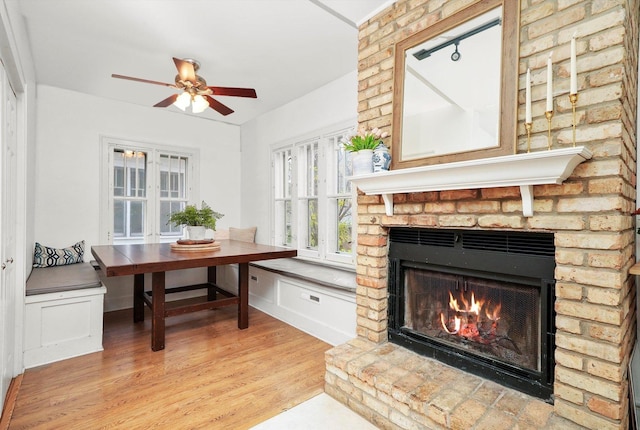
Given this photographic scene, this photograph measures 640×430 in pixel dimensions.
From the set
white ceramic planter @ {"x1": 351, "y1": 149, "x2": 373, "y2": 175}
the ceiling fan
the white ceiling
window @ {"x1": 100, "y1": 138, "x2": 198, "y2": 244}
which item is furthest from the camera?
window @ {"x1": 100, "y1": 138, "x2": 198, "y2": 244}

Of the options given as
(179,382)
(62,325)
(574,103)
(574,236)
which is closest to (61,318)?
(62,325)

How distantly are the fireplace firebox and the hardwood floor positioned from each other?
2.87ft

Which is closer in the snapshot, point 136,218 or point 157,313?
point 157,313

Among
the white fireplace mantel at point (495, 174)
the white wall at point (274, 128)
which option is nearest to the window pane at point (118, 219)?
the white wall at point (274, 128)

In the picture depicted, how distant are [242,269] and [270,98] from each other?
2.18 m

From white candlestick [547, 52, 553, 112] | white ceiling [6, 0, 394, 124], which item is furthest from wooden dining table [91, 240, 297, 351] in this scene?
white candlestick [547, 52, 553, 112]

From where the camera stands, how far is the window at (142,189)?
13.8 feet

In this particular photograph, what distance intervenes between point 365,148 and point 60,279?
2.91 metres

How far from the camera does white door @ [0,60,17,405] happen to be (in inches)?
73.9

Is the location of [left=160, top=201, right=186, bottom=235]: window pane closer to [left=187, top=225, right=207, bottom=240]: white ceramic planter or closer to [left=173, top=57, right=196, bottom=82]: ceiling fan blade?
[left=187, top=225, right=207, bottom=240]: white ceramic planter

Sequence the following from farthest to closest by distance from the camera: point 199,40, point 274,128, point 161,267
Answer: point 274,128 → point 199,40 → point 161,267

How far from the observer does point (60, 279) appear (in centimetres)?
292

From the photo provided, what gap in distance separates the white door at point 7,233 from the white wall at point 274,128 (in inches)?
104

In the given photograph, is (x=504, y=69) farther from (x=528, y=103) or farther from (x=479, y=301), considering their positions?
(x=479, y=301)
